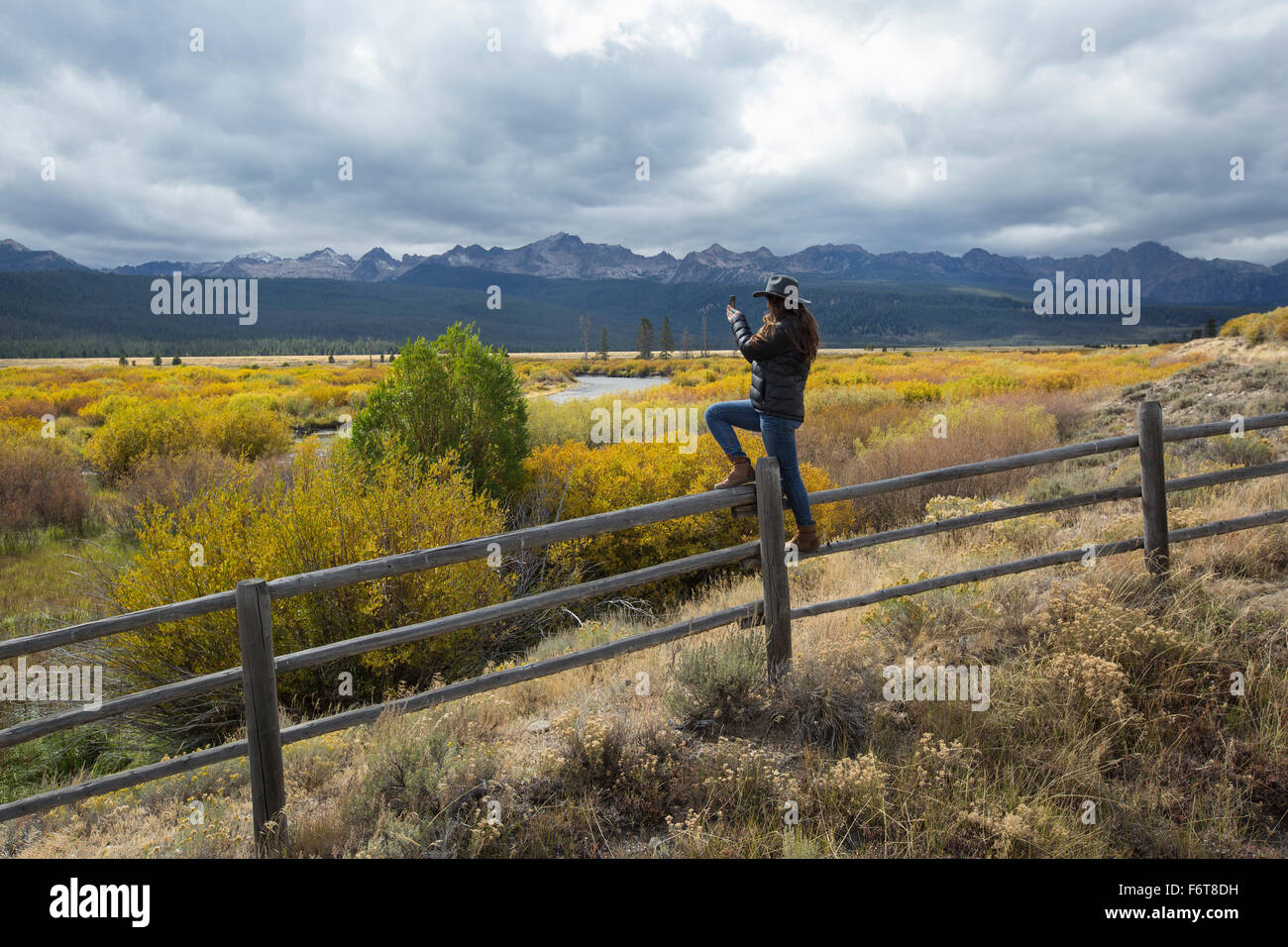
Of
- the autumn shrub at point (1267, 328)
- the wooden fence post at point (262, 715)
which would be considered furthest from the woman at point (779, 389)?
the autumn shrub at point (1267, 328)

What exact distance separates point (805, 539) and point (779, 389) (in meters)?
1.04

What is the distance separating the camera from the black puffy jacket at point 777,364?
4547 mm

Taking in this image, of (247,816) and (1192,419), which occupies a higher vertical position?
(1192,419)

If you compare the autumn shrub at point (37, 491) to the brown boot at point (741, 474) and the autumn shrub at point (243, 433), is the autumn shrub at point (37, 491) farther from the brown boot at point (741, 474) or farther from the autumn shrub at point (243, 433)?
the brown boot at point (741, 474)

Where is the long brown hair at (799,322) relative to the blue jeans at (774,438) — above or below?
above

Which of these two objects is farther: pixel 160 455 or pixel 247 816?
pixel 160 455

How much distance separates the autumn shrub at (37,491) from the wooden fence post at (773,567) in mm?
14523

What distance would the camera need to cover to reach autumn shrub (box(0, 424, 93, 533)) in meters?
13.3

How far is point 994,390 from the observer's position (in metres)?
23.5

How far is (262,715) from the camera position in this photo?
346cm

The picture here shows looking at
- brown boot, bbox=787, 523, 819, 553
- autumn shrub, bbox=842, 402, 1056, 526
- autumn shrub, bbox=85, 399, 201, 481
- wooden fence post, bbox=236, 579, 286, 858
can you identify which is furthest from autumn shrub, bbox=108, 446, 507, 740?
autumn shrub, bbox=85, 399, 201, 481
